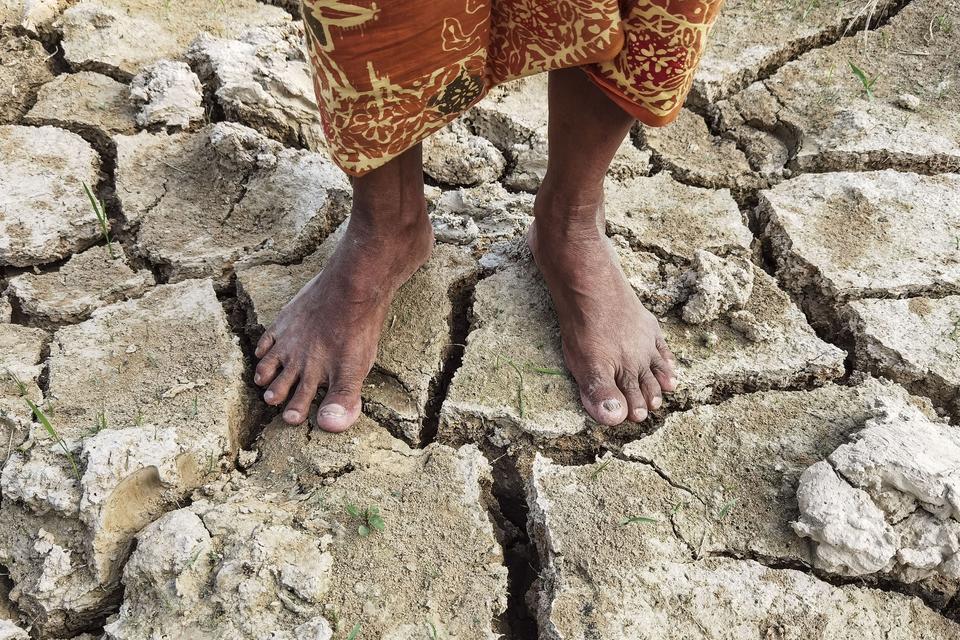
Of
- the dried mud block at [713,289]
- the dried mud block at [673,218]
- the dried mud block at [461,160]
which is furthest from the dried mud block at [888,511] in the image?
the dried mud block at [461,160]

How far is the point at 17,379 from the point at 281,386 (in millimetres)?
495

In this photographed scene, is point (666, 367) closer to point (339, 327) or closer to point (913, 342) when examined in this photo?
point (913, 342)

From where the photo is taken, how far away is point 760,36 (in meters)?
2.32

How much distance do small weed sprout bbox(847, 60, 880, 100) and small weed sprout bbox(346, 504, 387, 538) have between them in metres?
1.78

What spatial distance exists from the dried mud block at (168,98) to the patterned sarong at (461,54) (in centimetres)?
93

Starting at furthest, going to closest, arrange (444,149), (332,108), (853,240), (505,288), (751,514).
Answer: (444,149), (853,240), (505,288), (751,514), (332,108)

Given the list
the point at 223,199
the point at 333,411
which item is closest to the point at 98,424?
the point at 333,411

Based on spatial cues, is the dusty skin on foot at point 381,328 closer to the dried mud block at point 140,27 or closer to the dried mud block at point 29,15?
the dried mud block at point 140,27

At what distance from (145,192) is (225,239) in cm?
27

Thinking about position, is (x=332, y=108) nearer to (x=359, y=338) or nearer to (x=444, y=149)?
(x=359, y=338)

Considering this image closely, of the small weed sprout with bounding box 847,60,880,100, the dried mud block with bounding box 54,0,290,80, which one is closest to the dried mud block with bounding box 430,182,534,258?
the dried mud block with bounding box 54,0,290,80

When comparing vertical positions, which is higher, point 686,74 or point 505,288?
point 686,74

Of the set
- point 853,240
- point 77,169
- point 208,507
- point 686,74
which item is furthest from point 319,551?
point 853,240

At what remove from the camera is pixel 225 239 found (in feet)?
5.64
